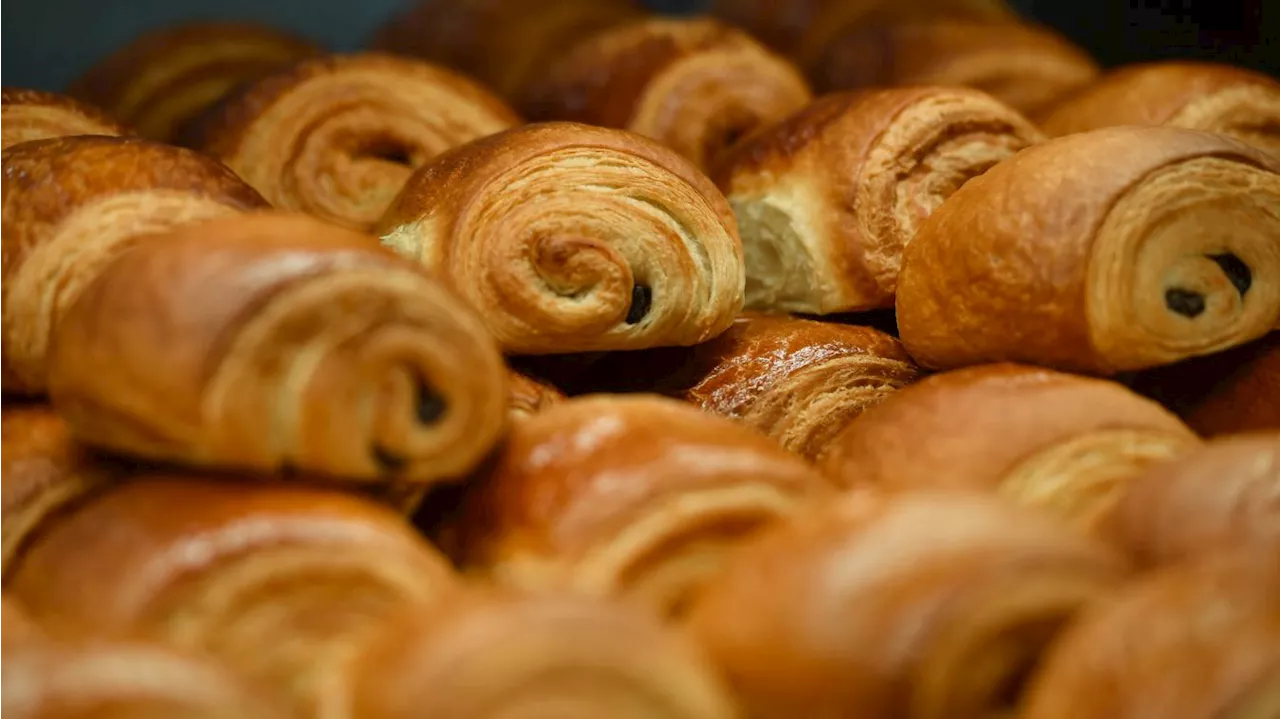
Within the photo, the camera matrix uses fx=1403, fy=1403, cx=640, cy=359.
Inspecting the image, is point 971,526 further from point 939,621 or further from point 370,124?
point 370,124

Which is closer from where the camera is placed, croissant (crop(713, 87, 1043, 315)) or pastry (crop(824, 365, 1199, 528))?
pastry (crop(824, 365, 1199, 528))

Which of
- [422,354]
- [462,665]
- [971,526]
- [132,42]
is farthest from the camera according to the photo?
[132,42]

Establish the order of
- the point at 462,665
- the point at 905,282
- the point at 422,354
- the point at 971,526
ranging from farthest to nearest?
the point at 905,282, the point at 422,354, the point at 971,526, the point at 462,665

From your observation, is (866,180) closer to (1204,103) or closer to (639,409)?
(1204,103)

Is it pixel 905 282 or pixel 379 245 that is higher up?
pixel 379 245

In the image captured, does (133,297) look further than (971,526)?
Yes

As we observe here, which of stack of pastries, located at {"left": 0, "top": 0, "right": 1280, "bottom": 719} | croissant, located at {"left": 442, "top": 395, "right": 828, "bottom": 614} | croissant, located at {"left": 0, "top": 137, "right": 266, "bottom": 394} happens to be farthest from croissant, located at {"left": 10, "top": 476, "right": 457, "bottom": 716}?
croissant, located at {"left": 0, "top": 137, "right": 266, "bottom": 394}

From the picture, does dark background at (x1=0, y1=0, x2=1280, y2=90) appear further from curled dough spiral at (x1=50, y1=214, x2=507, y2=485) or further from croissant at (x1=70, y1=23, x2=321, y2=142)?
curled dough spiral at (x1=50, y1=214, x2=507, y2=485)

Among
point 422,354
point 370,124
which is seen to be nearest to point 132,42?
point 370,124
